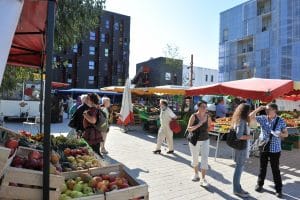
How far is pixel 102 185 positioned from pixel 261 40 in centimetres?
5030

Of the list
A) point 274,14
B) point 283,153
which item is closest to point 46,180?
point 283,153

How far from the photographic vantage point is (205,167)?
7297mm

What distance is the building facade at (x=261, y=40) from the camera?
46250mm

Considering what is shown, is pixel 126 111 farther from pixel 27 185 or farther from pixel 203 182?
pixel 27 185

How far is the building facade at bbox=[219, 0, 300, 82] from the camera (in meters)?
46.2

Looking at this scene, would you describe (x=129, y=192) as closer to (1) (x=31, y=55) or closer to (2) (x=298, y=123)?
(1) (x=31, y=55)

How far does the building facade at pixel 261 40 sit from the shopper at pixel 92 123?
36553mm

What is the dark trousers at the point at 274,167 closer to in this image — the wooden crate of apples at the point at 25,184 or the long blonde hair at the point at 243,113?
the long blonde hair at the point at 243,113

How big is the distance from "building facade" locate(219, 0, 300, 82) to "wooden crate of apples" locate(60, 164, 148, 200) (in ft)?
127

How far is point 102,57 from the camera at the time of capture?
59.7 metres

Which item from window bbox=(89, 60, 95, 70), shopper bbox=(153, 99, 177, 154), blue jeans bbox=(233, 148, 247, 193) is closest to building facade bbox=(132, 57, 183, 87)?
window bbox=(89, 60, 95, 70)

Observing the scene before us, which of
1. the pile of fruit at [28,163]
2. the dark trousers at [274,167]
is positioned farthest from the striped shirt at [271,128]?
the pile of fruit at [28,163]

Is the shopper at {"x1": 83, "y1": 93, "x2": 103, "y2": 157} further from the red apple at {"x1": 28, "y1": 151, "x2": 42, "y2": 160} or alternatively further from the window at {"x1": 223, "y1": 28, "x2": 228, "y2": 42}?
the window at {"x1": 223, "y1": 28, "x2": 228, "y2": 42}

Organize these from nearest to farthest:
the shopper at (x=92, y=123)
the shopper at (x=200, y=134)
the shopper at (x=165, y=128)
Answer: the shopper at (x=92, y=123) → the shopper at (x=200, y=134) → the shopper at (x=165, y=128)
